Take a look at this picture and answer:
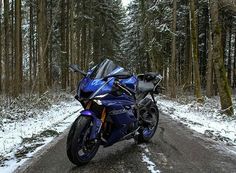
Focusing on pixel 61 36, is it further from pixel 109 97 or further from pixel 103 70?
pixel 109 97

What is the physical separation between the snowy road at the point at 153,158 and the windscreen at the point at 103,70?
1.38 m

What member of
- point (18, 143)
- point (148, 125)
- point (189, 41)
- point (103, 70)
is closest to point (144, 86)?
point (148, 125)

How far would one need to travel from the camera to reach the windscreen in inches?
228

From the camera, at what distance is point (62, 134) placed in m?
8.76

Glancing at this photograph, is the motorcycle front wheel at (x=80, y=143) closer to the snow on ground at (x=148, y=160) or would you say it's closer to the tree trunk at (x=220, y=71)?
the snow on ground at (x=148, y=160)

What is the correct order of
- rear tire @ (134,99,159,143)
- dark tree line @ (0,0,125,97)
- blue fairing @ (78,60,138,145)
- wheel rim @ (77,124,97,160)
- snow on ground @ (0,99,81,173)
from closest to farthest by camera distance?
wheel rim @ (77,124,97,160), blue fairing @ (78,60,138,145), snow on ground @ (0,99,81,173), rear tire @ (134,99,159,143), dark tree line @ (0,0,125,97)

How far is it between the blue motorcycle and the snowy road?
30 centimetres

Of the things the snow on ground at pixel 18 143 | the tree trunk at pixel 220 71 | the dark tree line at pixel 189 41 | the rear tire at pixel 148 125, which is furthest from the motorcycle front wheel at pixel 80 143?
the dark tree line at pixel 189 41

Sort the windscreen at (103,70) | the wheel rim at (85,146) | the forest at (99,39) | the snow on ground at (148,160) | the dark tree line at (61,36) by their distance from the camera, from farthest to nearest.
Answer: the dark tree line at (61,36) < the forest at (99,39) < the windscreen at (103,70) < the wheel rim at (85,146) < the snow on ground at (148,160)

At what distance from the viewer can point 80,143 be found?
530 centimetres

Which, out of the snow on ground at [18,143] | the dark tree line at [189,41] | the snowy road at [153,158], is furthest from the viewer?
the dark tree line at [189,41]

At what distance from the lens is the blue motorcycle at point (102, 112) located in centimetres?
531

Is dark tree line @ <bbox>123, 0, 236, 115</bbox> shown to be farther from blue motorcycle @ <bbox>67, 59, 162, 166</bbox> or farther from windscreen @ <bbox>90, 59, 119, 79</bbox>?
windscreen @ <bbox>90, 59, 119, 79</bbox>

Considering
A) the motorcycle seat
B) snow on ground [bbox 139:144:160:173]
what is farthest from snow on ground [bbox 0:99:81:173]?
the motorcycle seat
